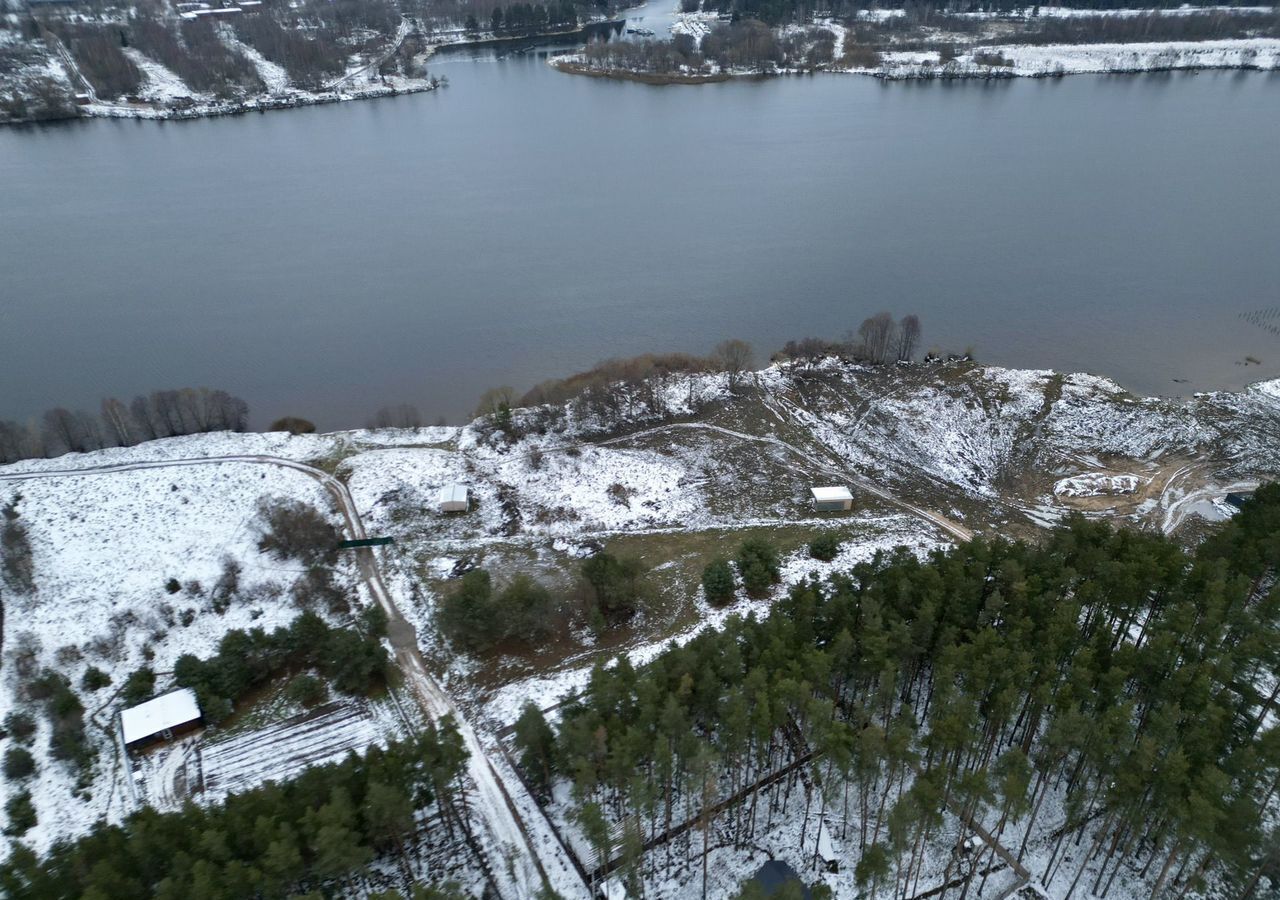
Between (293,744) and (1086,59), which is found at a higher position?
(1086,59)

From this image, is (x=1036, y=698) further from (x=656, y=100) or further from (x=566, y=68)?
(x=566, y=68)

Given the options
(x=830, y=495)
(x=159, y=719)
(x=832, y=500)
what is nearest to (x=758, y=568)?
(x=832, y=500)

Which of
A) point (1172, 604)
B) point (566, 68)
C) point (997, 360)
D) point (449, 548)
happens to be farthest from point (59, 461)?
point (566, 68)

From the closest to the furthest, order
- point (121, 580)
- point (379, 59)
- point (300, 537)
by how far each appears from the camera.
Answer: point (121, 580)
point (300, 537)
point (379, 59)

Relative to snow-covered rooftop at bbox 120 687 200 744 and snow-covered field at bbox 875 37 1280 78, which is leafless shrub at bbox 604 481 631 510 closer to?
snow-covered rooftop at bbox 120 687 200 744

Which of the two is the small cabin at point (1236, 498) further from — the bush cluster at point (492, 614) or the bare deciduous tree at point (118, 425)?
the bare deciduous tree at point (118, 425)

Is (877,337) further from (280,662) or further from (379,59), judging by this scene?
(379,59)
